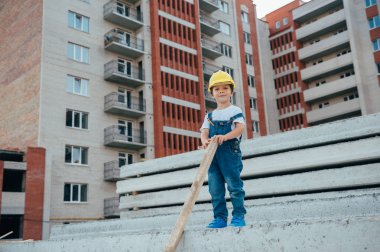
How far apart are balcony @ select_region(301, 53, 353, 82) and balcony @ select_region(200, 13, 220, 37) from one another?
36.9 ft

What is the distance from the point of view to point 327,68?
42.9 metres

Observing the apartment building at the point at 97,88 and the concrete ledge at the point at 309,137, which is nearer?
the concrete ledge at the point at 309,137

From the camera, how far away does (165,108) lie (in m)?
33.2

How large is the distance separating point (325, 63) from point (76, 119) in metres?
26.3

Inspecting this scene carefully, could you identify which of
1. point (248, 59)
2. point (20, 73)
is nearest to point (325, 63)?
point (248, 59)

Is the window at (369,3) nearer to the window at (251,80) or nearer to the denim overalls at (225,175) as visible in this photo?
the window at (251,80)

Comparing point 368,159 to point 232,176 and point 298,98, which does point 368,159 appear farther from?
point 298,98

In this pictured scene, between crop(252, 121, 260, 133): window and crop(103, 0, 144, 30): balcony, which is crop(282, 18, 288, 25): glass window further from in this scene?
crop(103, 0, 144, 30): balcony

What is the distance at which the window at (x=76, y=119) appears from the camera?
94.5 ft

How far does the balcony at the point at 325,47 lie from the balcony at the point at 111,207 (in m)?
27.3

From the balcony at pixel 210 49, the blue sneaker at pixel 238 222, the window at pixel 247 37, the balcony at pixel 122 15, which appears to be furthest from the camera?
the window at pixel 247 37

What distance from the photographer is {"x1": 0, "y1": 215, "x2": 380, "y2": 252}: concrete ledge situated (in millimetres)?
2354

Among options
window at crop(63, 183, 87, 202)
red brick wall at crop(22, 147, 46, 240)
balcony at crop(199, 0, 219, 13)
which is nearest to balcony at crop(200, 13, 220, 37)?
balcony at crop(199, 0, 219, 13)

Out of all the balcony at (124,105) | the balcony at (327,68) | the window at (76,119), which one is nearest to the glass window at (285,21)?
the balcony at (327,68)
